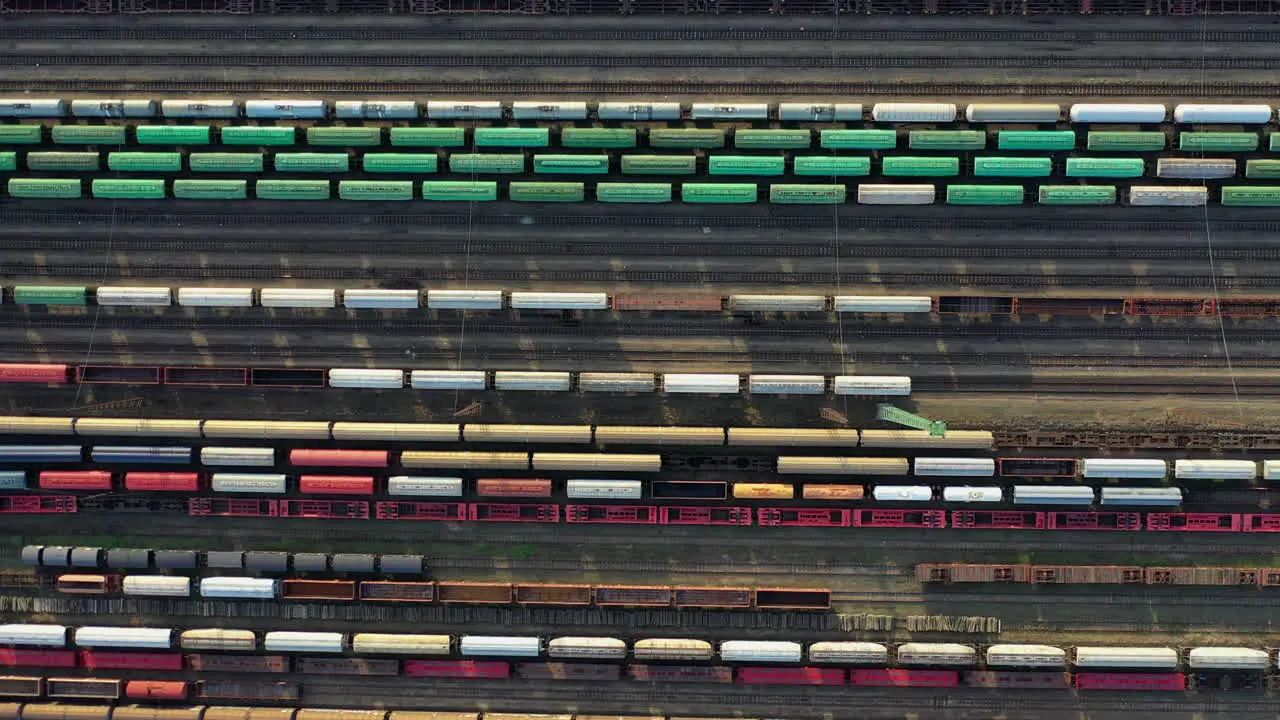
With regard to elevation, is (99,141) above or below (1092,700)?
above

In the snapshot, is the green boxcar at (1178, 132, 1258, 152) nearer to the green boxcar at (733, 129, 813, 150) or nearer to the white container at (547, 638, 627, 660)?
the green boxcar at (733, 129, 813, 150)

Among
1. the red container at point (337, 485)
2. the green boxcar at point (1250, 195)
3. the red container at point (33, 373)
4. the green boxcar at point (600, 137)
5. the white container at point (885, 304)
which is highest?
the green boxcar at point (600, 137)

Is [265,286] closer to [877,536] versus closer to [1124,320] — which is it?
[877,536]

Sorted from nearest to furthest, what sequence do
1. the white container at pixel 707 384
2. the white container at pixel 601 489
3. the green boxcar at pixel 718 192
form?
the white container at pixel 707 384
the green boxcar at pixel 718 192
the white container at pixel 601 489

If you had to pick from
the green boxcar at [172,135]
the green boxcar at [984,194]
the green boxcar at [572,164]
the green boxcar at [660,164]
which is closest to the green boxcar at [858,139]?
the green boxcar at [984,194]

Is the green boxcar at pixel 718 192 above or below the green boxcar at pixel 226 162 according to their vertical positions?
below

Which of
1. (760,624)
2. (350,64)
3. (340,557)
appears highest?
(350,64)

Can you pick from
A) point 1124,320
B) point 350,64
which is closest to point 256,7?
point 350,64

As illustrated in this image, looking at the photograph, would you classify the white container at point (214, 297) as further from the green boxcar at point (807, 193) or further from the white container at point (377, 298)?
the green boxcar at point (807, 193)
